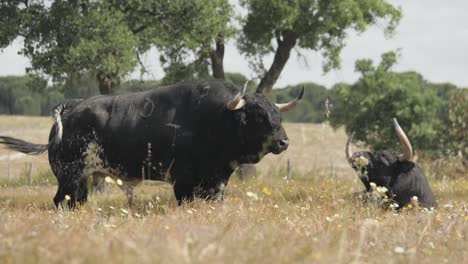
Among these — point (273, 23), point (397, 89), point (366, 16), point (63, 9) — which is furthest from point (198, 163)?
point (397, 89)

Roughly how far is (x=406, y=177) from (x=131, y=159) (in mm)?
3800

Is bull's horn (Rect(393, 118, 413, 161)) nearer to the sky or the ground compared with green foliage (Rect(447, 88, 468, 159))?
nearer to the sky

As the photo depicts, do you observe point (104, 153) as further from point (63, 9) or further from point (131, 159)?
point (63, 9)

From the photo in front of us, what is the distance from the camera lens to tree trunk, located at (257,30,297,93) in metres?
24.5

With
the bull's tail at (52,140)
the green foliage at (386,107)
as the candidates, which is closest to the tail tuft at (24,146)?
the bull's tail at (52,140)

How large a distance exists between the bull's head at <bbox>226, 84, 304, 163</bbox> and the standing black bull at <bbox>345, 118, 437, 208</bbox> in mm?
1465

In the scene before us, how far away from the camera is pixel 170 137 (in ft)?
26.4

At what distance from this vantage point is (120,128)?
8.41 m

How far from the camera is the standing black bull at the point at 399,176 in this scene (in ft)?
29.0

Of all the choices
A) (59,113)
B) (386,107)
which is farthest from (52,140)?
(386,107)

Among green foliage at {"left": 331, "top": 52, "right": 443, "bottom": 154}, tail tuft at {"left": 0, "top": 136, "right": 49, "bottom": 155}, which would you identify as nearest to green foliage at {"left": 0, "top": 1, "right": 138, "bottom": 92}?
tail tuft at {"left": 0, "top": 136, "right": 49, "bottom": 155}

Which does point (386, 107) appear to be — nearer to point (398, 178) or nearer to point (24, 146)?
point (398, 178)

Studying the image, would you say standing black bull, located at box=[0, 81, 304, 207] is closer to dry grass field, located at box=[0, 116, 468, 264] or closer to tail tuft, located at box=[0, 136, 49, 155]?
tail tuft, located at box=[0, 136, 49, 155]

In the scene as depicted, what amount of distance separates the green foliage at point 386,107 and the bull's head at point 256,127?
36575 millimetres
